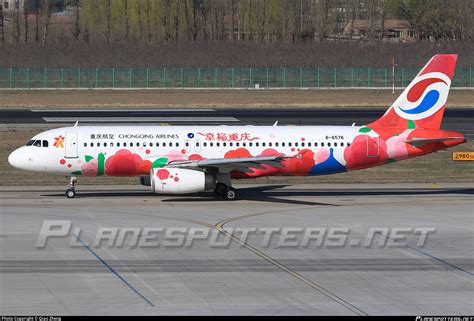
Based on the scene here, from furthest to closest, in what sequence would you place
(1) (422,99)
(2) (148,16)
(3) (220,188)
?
(2) (148,16)
(1) (422,99)
(3) (220,188)

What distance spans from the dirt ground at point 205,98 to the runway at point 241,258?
51332 mm

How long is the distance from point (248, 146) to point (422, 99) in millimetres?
8813

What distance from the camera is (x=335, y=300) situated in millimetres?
25641

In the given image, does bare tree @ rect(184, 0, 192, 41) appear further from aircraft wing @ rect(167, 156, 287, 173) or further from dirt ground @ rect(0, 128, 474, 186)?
aircraft wing @ rect(167, 156, 287, 173)

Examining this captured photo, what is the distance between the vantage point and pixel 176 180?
1687 inches

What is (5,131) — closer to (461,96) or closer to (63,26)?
(461,96)

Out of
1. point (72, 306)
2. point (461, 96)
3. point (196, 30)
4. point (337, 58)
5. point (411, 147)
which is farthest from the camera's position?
point (196, 30)

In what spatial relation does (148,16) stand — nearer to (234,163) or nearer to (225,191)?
(225,191)

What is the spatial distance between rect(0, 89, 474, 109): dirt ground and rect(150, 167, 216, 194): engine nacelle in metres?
53.4

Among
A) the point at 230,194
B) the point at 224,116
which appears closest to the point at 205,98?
the point at 224,116

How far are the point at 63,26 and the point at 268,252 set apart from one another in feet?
547

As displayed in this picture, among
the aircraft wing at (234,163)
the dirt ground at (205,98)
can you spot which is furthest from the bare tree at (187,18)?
the aircraft wing at (234,163)

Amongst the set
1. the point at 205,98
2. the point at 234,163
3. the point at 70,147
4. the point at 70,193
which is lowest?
the point at 205,98

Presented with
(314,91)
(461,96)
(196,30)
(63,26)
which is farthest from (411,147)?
(63,26)
